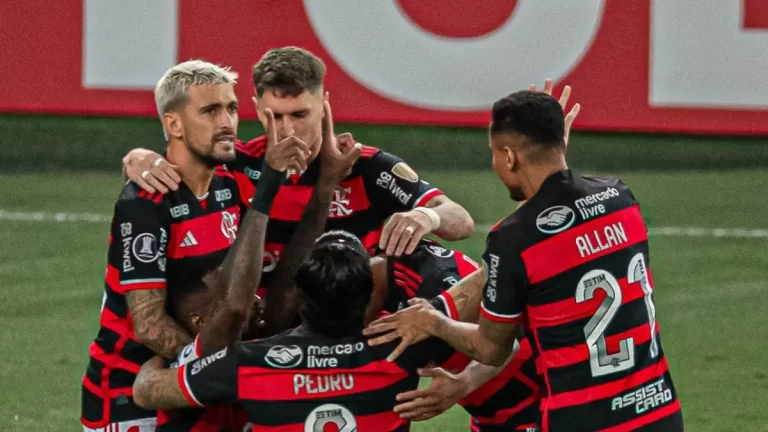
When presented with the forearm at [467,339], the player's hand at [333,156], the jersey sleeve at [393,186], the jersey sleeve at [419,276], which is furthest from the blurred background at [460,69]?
the forearm at [467,339]

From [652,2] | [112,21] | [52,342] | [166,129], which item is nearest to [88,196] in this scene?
[112,21]

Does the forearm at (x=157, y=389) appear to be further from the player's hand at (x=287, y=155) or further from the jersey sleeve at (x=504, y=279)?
the jersey sleeve at (x=504, y=279)

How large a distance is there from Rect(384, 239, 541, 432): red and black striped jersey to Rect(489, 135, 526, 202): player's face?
0.62 meters

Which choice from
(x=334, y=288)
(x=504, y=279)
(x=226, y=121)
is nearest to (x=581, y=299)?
(x=504, y=279)

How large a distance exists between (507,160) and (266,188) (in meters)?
0.89

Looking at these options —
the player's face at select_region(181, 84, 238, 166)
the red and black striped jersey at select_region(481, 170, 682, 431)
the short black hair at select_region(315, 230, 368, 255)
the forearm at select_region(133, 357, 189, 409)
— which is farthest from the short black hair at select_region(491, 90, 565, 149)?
the forearm at select_region(133, 357, 189, 409)

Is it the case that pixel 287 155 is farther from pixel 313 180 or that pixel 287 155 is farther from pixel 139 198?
pixel 313 180

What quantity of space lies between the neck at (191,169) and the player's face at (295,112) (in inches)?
18.9

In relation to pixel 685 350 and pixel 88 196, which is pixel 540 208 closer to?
pixel 685 350

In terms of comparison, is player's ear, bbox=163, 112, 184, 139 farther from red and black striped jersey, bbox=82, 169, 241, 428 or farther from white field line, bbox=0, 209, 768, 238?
white field line, bbox=0, 209, 768, 238

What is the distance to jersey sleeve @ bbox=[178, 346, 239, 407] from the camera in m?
4.36

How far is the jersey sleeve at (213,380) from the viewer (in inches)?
172

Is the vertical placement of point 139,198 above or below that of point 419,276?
above

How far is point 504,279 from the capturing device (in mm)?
4199
